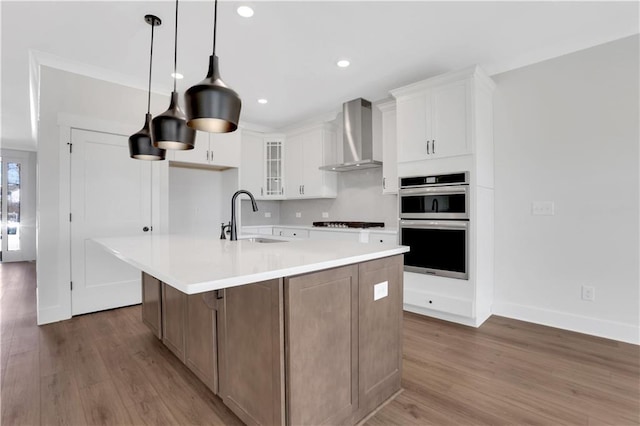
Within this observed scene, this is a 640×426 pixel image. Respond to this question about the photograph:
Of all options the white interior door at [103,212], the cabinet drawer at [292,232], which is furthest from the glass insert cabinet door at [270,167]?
the white interior door at [103,212]

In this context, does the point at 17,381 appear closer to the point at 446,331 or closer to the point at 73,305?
the point at 73,305

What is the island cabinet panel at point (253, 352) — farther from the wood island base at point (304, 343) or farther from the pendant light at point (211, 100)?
the pendant light at point (211, 100)

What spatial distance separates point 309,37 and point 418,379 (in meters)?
2.81

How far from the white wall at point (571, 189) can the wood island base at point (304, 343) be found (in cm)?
199

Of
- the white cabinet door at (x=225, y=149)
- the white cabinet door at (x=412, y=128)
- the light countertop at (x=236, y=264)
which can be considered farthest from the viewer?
the white cabinet door at (x=225, y=149)

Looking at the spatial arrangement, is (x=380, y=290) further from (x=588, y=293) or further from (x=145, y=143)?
(x=588, y=293)

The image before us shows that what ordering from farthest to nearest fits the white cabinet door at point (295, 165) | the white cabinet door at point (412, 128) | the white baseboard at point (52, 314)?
the white cabinet door at point (295, 165) → the white cabinet door at point (412, 128) → the white baseboard at point (52, 314)

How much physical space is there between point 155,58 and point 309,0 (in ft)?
5.77

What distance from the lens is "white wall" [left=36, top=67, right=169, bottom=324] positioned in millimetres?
3080

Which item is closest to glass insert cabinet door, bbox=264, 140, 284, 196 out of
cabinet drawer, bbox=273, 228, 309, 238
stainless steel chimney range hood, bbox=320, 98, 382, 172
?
cabinet drawer, bbox=273, 228, 309, 238

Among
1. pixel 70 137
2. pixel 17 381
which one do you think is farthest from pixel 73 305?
pixel 70 137

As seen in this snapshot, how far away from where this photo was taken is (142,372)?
210 cm

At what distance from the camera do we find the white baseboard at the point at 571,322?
256cm

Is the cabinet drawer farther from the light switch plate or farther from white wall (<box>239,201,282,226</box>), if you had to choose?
the light switch plate
